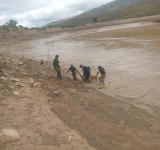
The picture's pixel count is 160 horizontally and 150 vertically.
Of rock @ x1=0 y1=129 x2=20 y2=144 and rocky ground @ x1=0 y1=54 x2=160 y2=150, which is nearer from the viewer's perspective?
rock @ x1=0 y1=129 x2=20 y2=144

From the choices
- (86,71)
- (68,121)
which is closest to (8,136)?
(68,121)

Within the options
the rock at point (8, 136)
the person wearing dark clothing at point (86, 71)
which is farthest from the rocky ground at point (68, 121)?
the person wearing dark clothing at point (86, 71)

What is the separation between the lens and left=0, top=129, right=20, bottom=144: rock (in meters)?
3.42

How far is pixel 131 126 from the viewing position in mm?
4895

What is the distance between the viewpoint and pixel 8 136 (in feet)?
11.6

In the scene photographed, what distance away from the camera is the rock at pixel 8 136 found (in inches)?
135

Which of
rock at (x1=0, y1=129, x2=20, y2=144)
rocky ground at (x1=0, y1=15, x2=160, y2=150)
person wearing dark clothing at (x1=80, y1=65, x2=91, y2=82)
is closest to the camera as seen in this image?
rock at (x1=0, y1=129, x2=20, y2=144)

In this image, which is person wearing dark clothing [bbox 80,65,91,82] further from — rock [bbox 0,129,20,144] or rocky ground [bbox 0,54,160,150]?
rock [bbox 0,129,20,144]

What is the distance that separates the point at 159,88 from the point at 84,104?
430cm

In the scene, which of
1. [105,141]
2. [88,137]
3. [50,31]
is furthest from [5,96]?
[50,31]

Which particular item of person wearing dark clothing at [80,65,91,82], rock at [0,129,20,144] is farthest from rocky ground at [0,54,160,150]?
person wearing dark clothing at [80,65,91,82]

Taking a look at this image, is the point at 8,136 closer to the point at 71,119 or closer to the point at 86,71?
the point at 71,119

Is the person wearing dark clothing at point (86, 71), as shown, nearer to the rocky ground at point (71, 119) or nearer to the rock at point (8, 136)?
the rocky ground at point (71, 119)

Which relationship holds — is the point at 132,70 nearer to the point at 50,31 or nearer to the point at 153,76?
the point at 153,76
